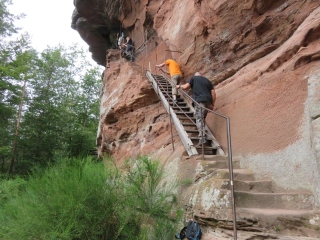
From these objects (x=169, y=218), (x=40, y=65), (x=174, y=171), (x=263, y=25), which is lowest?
(x=169, y=218)

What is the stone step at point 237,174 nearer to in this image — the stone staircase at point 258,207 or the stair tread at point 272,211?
the stone staircase at point 258,207

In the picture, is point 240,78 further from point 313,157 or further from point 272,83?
point 313,157

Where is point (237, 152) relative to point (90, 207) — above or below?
above

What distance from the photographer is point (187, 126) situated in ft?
23.6

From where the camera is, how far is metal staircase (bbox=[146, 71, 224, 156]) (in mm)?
6082

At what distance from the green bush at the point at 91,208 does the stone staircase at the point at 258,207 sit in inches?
32.4

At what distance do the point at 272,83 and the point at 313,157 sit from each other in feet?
6.08

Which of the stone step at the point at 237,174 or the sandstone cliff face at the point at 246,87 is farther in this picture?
the stone step at the point at 237,174

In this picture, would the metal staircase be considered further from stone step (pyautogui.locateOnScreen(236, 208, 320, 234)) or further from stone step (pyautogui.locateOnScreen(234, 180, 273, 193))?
stone step (pyautogui.locateOnScreen(236, 208, 320, 234))

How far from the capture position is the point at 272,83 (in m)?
5.14

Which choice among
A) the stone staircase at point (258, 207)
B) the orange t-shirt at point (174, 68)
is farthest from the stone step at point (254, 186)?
the orange t-shirt at point (174, 68)

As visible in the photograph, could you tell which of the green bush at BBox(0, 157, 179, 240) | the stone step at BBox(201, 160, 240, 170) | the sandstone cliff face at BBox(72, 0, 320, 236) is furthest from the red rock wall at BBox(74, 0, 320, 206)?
the green bush at BBox(0, 157, 179, 240)

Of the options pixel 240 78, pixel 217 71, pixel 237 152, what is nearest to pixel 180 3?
pixel 217 71

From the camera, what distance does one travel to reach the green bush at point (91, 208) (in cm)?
405
